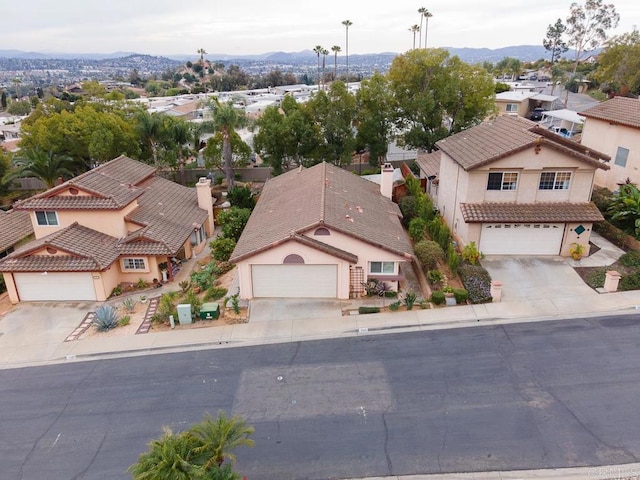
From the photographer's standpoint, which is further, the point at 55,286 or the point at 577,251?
the point at 577,251

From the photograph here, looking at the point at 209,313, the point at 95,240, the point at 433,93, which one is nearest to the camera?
the point at 209,313

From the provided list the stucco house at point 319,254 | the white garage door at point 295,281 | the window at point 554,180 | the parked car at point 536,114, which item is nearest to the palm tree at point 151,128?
the stucco house at point 319,254

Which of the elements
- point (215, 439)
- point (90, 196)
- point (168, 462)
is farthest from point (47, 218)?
point (168, 462)

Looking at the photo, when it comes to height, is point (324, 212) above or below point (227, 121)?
below

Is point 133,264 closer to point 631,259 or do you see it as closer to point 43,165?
point 43,165

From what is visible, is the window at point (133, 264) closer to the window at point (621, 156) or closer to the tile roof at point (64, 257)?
the tile roof at point (64, 257)

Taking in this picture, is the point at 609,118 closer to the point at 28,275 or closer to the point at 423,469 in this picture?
the point at 423,469

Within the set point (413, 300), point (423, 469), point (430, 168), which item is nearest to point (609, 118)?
point (430, 168)
